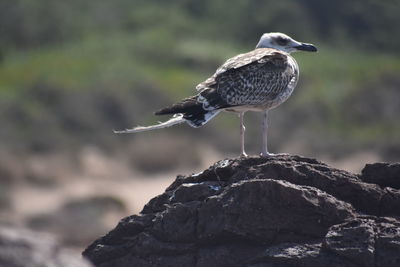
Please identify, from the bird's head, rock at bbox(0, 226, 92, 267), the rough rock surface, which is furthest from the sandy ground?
rock at bbox(0, 226, 92, 267)

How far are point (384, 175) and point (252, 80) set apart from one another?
2.48 meters

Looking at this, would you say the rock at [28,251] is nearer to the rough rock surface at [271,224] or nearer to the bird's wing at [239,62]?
the rough rock surface at [271,224]

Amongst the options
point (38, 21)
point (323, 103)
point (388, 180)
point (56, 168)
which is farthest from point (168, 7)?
point (388, 180)

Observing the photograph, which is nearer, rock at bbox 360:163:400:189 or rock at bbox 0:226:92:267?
rock at bbox 0:226:92:267

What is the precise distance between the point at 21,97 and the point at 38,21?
8608 millimetres

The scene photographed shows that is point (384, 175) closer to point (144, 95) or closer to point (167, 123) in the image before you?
point (167, 123)

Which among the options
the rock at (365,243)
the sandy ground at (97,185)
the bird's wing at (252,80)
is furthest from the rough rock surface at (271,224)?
the sandy ground at (97,185)

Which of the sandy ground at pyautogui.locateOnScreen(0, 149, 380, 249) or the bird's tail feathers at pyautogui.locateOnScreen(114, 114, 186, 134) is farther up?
the sandy ground at pyautogui.locateOnScreen(0, 149, 380, 249)

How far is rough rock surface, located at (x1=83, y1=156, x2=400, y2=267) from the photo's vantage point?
11219 millimetres

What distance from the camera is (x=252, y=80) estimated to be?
46.9ft

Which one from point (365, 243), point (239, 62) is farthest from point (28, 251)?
point (239, 62)

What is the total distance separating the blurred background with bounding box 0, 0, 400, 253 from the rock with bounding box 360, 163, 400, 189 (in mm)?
19906

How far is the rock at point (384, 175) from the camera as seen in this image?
12.3 metres

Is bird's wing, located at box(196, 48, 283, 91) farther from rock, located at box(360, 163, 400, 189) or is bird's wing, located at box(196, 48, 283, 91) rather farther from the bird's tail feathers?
rock, located at box(360, 163, 400, 189)
